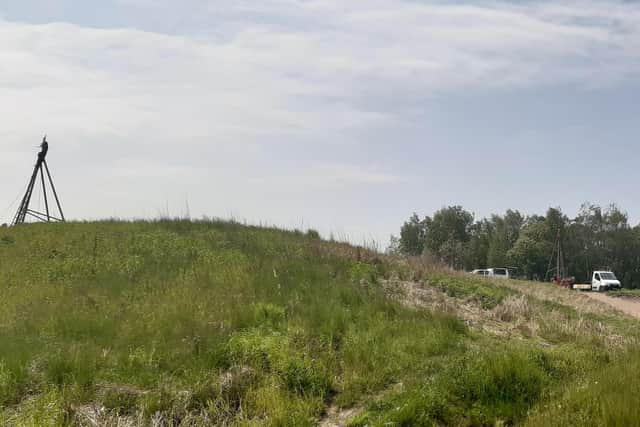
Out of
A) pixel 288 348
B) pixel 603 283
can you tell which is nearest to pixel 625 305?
pixel 603 283

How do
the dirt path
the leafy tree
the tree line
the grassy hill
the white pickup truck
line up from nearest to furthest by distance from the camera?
1. the grassy hill
2. the dirt path
3. the white pickup truck
4. the tree line
5. the leafy tree

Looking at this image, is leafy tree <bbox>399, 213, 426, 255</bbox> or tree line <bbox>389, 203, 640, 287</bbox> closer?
tree line <bbox>389, 203, 640, 287</bbox>

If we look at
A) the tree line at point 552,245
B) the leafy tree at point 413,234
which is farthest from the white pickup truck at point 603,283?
the leafy tree at point 413,234

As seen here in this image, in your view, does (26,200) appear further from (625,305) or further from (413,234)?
(413,234)

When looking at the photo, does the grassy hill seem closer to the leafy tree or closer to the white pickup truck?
the white pickup truck

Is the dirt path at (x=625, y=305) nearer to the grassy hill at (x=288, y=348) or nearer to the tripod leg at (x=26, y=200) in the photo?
the grassy hill at (x=288, y=348)

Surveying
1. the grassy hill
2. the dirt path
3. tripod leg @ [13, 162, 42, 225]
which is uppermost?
tripod leg @ [13, 162, 42, 225]

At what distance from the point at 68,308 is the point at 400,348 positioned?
21.0ft

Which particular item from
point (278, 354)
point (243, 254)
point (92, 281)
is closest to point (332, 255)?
point (243, 254)

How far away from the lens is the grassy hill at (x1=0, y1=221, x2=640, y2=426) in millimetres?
7191

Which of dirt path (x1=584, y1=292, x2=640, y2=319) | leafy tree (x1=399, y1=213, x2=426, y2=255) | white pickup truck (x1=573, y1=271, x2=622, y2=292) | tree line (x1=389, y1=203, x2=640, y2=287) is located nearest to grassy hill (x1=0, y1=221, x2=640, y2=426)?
dirt path (x1=584, y1=292, x2=640, y2=319)

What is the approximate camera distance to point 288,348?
8805 millimetres

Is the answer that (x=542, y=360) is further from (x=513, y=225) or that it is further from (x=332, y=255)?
(x=513, y=225)

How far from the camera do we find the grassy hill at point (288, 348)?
7191 millimetres
